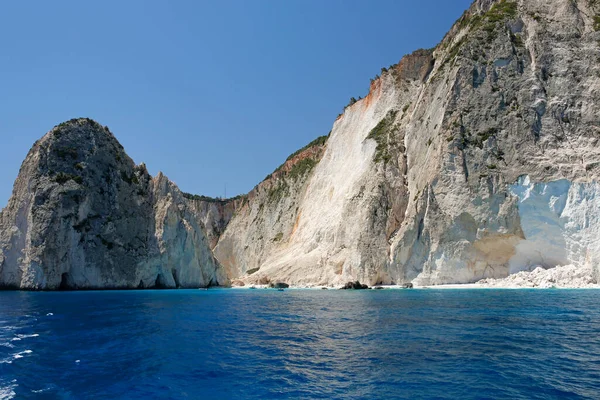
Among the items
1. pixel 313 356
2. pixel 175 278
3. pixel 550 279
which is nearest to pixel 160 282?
pixel 175 278

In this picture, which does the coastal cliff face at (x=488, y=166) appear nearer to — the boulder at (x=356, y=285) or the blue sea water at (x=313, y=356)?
the boulder at (x=356, y=285)

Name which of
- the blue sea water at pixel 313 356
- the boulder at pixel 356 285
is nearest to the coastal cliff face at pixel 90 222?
the boulder at pixel 356 285

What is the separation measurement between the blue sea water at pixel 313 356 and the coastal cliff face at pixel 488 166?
67.7 feet

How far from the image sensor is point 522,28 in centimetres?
5103

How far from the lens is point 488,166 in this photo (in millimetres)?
45062

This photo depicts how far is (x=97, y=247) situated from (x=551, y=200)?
47.6 meters

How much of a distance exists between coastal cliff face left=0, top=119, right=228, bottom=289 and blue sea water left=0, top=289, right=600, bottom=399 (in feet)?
102

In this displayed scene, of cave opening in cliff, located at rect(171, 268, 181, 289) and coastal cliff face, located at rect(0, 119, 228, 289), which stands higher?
coastal cliff face, located at rect(0, 119, 228, 289)

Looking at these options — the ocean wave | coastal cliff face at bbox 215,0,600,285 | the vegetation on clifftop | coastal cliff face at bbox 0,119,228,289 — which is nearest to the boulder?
coastal cliff face at bbox 215,0,600,285

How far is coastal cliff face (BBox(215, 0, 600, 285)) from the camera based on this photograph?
4166 cm

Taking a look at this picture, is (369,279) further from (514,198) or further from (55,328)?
(55,328)

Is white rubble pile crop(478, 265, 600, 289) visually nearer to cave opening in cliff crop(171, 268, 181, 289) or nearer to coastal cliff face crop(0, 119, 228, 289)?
cave opening in cliff crop(171, 268, 181, 289)

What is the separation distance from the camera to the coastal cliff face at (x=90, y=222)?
1975 inches

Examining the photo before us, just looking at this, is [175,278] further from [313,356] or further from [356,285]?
[313,356]
